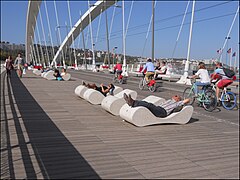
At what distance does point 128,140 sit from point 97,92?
4553 millimetres

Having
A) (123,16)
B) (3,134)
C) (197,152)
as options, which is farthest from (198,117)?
(123,16)

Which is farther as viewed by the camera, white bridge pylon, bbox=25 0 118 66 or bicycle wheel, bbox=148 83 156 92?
white bridge pylon, bbox=25 0 118 66

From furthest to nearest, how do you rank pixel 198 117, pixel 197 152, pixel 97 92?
pixel 97 92 → pixel 198 117 → pixel 197 152

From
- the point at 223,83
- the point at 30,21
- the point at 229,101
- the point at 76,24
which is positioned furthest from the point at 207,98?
the point at 30,21

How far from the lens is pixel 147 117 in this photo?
6.63m

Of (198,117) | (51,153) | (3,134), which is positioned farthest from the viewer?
(198,117)

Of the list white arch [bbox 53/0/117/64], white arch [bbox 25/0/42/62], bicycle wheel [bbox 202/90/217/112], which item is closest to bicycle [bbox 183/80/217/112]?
bicycle wheel [bbox 202/90/217/112]

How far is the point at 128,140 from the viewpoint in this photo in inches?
218

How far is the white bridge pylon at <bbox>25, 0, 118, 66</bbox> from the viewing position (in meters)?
51.0

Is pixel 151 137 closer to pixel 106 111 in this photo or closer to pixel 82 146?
pixel 82 146

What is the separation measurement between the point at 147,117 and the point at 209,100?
13.1 feet

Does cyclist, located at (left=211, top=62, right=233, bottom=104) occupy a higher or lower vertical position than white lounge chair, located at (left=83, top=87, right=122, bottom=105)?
higher

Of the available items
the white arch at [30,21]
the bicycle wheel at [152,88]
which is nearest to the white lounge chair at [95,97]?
the bicycle wheel at [152,88]

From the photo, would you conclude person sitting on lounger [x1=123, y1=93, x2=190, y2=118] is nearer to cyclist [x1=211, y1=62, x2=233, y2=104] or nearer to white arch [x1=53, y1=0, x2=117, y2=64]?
cyclist [x1=211, y1=62, x2=233, y2=104]
